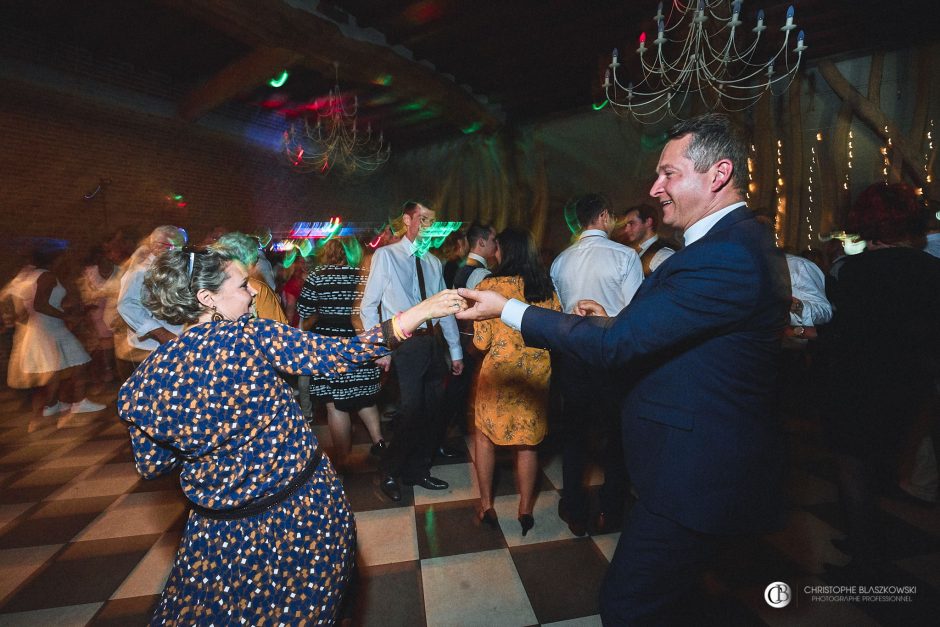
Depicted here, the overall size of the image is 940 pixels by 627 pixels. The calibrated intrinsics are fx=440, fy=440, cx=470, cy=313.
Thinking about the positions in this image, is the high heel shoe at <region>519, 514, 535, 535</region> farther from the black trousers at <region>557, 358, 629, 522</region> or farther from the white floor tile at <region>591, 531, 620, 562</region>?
the white floor tile at <region>591, 531, 620, 562</region>

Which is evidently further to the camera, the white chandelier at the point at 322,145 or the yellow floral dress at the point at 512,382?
the white chandelier at the point at 322,145

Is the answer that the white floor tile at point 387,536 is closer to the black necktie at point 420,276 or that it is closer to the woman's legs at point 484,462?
the woman's legs at point 484,462

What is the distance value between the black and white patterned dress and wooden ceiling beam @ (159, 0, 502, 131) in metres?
3.28

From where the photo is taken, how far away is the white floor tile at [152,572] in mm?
2062

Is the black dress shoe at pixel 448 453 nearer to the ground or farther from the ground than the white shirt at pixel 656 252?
nearer to the ground

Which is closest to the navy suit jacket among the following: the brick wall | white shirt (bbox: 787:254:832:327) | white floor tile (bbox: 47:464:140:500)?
white shirt (bbox: 787:254:832:327)

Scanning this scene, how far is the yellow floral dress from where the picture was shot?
2.26m

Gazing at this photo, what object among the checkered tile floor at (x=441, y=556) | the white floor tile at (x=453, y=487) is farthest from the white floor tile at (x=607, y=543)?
the white floor tile at (x=453, y=487)

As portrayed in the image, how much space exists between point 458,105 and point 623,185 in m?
3.32

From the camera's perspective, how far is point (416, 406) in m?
Answer: 2.75

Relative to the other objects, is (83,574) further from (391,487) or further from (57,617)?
(391,487)

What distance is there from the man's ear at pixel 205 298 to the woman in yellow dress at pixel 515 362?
1.29 metres

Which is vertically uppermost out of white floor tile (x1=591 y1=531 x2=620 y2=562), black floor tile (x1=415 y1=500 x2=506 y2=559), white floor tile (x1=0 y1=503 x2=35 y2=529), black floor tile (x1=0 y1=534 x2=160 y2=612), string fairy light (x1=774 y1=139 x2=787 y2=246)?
string fairy light (x1=774 y1=139 x2=787 y2=246)

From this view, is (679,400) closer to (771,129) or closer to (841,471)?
(841,471)
